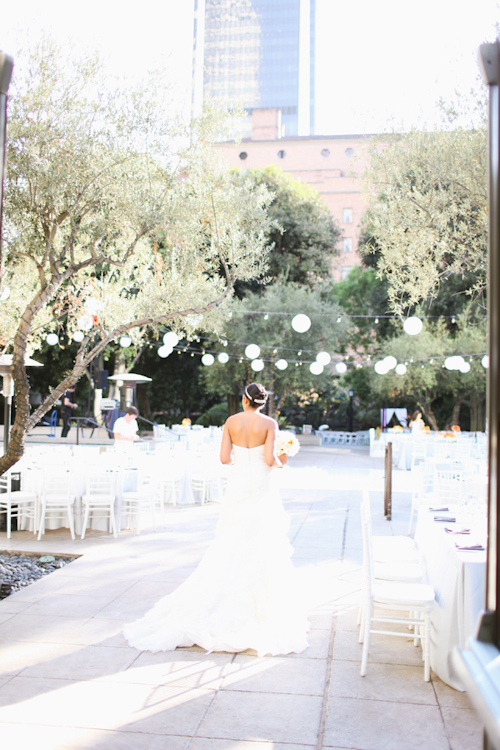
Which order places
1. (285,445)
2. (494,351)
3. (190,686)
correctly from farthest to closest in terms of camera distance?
(285,445) → (190,686) → (494,351)

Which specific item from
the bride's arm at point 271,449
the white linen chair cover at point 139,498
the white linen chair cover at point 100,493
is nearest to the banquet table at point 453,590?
the bride's arm at point 271,449

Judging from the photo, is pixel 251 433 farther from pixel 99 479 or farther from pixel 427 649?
pixel 99 479

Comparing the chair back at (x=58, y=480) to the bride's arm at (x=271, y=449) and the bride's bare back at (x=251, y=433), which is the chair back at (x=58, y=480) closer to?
the bride's bare back at (x=251, y=433)

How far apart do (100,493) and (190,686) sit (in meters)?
4.60

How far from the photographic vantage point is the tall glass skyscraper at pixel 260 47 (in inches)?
3888

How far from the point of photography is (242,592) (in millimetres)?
4242

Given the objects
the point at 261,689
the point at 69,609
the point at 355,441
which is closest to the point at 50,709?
the point at 261,689

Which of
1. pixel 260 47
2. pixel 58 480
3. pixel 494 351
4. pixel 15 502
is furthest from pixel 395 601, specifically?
pixel 260 47

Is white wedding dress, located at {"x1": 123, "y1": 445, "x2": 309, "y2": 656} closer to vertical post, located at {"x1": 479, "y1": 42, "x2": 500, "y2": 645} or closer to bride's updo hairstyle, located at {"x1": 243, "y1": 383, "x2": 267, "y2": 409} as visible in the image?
bride's updo hairstyle, located at {"x1": 243, "y1": 383, "x2": 267, "y2": 409}

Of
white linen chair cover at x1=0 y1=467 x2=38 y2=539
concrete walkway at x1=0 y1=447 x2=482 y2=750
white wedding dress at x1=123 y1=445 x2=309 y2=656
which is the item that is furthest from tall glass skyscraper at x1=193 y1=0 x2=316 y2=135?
white wedding dress at x1=123 y1=445 x2=309 y2=656

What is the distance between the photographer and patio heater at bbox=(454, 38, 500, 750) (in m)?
1.25

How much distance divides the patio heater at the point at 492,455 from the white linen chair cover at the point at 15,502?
21.8 feet

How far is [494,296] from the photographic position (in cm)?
140

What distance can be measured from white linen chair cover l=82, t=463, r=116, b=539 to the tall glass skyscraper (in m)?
100
